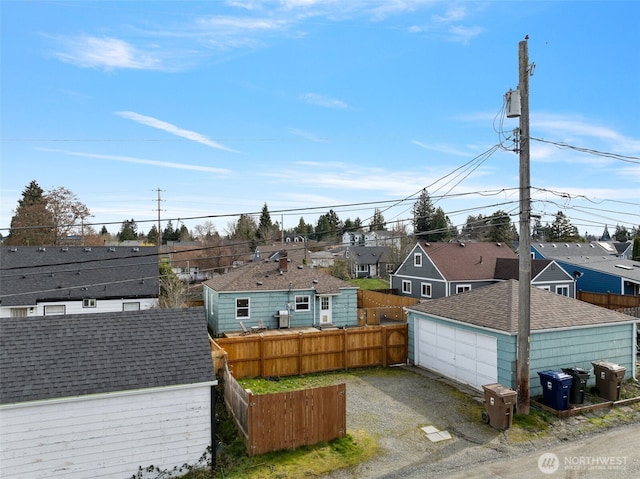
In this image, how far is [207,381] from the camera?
8.84m

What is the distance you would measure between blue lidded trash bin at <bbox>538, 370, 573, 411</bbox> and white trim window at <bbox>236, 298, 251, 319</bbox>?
52.6 ft

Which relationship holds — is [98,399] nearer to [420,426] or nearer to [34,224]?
[420,426]

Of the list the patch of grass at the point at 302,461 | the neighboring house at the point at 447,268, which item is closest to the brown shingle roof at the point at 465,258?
the neighboring house at the point at 447,268

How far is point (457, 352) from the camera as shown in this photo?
14539 millimetres

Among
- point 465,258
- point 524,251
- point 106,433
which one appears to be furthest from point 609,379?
point 465,258

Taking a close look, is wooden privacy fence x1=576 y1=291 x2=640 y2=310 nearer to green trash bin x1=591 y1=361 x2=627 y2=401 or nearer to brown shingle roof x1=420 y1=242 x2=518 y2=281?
brown shingle roof x1=420 y1=242 x2=518 y2=281

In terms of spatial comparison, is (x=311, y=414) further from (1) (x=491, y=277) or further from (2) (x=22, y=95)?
(1) (x=491, y=277)

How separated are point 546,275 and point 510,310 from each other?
77.9ft

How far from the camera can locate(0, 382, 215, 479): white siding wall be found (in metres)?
7.58

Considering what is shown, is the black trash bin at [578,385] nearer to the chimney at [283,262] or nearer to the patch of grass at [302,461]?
the patch of grass at [302,461]

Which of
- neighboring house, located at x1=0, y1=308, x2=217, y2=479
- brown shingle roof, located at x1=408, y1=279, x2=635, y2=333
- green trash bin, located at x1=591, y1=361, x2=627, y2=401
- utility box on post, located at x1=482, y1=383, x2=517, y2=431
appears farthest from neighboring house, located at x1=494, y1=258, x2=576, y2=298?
neighboring house, located at x1=0, y1=308, x2=217, y2=479

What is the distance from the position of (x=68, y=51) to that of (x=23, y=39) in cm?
119

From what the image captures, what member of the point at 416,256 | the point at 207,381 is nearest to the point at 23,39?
the point at 207,381

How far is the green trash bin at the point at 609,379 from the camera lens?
12.3 m
